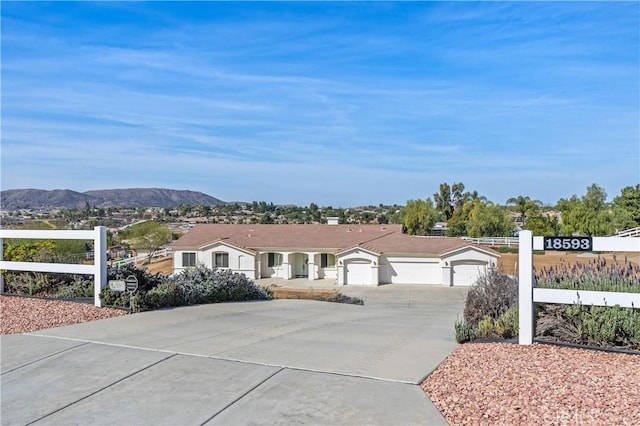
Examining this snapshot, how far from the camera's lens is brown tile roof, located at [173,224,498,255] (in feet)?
145

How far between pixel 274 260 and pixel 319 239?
4437 mm

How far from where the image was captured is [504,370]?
6.24m

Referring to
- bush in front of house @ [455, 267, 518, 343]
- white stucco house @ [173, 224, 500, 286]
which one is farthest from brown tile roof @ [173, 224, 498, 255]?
bush in front of house @ [455, 267, 518, 343]

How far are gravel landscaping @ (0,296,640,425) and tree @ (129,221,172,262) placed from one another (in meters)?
63.2

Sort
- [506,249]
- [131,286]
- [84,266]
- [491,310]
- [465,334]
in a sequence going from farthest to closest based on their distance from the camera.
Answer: [506,249] → [84,266] → [131,286] → [491,310] → [465,334]

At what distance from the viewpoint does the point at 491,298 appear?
31.3 ft

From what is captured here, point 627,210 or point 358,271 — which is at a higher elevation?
point 627,210

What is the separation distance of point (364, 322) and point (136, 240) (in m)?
60.2

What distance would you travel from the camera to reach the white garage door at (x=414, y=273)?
→ 43.1m

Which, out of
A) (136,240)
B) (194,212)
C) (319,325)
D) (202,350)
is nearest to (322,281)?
(136,240)

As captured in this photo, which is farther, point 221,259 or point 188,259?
point 188,259

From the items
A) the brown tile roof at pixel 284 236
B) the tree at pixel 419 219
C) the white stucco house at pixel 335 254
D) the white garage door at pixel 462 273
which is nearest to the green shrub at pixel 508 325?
the white stucco house at pixel 335 254

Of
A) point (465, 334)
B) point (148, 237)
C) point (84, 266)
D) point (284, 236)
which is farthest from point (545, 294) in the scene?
point (148, 237)

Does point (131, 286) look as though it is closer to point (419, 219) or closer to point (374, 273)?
point (374, 273)
